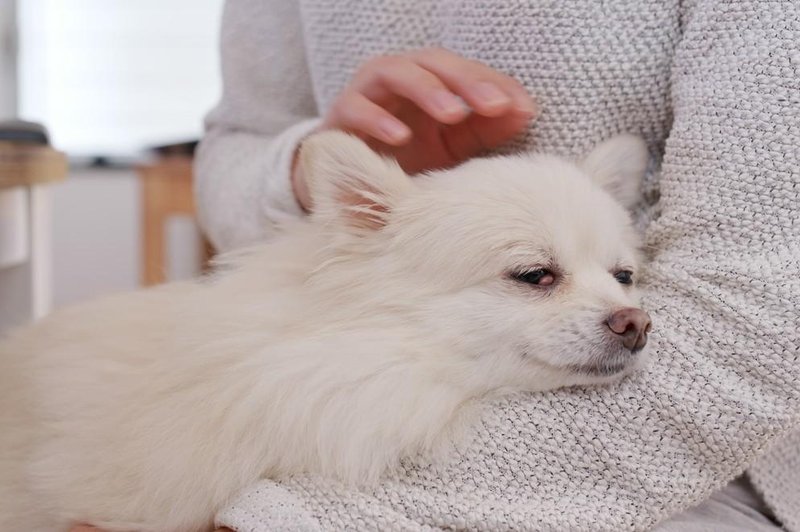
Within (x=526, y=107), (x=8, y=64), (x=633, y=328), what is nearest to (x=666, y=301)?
(x=633, y=328)

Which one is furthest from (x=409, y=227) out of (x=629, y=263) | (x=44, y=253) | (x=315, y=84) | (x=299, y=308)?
(x=44, y=253)

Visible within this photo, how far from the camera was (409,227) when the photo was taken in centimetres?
100

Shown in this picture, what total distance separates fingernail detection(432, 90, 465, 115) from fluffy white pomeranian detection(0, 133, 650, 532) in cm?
10

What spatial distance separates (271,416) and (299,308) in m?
0.15

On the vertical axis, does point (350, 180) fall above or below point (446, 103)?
below

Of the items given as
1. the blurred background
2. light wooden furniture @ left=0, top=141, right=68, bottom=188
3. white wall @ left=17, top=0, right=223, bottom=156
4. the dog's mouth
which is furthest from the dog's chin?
white wall @ left=17, top=0, right=223, bottom=156

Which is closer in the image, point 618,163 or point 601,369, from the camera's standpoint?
point 601,369

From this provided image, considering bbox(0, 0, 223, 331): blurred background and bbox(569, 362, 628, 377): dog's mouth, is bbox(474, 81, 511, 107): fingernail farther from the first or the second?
bbox(0, 0, 223, 331): blurred background

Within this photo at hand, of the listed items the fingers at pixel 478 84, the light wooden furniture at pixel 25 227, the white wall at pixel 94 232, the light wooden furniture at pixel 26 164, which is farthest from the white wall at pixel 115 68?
the fingers at pixel 478 84

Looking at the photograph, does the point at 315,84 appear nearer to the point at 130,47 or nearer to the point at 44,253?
the point at 44,253

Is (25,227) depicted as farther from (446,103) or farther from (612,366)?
(612,366)

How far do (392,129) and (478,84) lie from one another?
111 mm

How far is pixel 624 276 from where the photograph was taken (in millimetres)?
1039

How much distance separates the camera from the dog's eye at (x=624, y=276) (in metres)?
1.03
